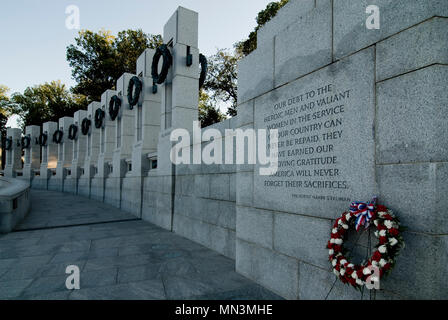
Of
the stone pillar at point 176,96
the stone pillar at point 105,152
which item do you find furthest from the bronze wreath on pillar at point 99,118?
the stone pillar at point 176,96

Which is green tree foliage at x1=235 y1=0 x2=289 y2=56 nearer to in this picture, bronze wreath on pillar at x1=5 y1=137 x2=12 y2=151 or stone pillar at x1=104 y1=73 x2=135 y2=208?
stone pillar at x1=104 y1=73 x2=135 y2=208

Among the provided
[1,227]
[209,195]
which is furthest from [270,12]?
[1,227]

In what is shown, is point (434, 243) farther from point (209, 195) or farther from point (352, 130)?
point (209, 195)

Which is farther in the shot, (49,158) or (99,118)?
(49,158)

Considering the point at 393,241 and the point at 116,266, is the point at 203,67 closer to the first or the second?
the point at 116,266

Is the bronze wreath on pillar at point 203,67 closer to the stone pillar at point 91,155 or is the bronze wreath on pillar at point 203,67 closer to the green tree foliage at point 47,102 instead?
the stone pillar at point 91,155

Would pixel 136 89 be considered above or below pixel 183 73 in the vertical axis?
above

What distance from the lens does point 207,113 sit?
32.1m

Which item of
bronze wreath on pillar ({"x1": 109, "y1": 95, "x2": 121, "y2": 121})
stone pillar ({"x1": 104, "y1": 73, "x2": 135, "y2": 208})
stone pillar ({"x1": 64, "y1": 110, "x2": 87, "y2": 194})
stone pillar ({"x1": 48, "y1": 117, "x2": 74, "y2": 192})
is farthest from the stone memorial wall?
stone pillar ({"x1": 48, "y1": 117, "x2": 74, "y2": 192})

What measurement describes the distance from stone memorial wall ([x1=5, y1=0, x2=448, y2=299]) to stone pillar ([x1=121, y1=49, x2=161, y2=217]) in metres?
5.49

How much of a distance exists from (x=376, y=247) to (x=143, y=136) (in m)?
11.0

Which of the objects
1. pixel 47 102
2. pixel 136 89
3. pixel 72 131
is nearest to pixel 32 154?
pixel 72 131

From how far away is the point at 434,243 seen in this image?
249 cm

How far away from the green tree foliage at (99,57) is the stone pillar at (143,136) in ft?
72.5
